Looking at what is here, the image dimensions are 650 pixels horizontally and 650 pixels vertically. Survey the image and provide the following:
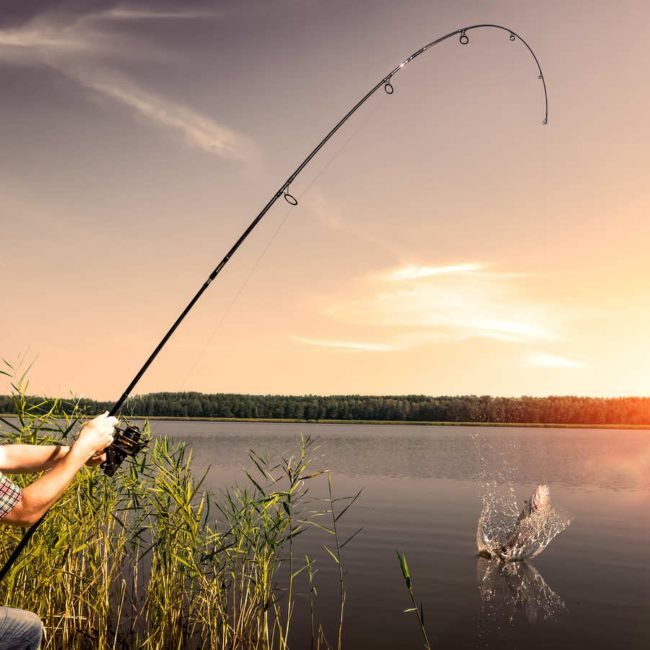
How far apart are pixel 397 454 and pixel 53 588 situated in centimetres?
4100

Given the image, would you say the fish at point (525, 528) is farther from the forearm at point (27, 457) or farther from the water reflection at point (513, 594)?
the forearm at point (27, 457)

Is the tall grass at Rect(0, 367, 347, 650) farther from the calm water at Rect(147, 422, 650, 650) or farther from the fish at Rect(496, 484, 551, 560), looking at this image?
the fish at Rect(496, 484, 551, 560)

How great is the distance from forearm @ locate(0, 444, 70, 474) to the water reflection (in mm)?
9144

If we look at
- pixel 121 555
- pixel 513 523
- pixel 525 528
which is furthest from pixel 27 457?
pixel 513 523

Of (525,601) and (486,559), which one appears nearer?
(525,601)

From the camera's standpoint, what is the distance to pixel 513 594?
493 inches

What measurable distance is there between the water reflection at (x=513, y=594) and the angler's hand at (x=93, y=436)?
9.22 metres

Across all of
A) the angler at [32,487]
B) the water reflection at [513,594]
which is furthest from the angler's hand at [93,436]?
the water reflection at [513,594]

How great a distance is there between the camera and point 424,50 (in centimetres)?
932

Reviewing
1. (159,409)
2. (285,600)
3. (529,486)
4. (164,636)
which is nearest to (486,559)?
(285,600)

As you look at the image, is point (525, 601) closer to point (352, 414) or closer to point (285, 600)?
point (285, 600)

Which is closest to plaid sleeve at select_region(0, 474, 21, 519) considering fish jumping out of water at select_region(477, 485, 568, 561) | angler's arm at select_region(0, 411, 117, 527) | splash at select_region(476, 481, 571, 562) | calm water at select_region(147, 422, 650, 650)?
angler's arm at select_region(0, 411, 117, 527)

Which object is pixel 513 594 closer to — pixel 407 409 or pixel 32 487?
pixel 32 487

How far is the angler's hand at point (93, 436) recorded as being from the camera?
341 centimetres
